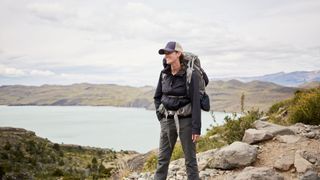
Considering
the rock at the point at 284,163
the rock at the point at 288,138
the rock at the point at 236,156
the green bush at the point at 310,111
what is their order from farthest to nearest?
the green bush at the point at 310,111 < the rock at the point at 288,138 < the rock at the point at 236,156 < the rock at the point at 284,163

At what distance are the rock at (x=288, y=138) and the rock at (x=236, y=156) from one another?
2.64 ft

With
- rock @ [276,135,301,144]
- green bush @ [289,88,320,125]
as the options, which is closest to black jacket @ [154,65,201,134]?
rock @ [276,135,301,144]

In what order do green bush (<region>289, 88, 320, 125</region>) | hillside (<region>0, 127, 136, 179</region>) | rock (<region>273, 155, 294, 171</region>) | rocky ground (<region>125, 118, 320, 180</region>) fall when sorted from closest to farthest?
rocky ground (<region>125, 118, 320, 180</region>) < rock (<region>273, 155, 294, 171</region>) < green bush (<region>289, 88, 320, 125</region>) < hillside (<region>0, 127, 136, 179</region>)

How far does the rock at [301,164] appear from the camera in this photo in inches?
255

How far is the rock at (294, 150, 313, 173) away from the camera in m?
6.46

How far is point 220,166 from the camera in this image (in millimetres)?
7418

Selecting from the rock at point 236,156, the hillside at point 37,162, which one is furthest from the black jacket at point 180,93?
the hillside at point 37,162

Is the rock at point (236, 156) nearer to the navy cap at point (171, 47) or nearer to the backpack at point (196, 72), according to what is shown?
the backpack at point (196, 72)

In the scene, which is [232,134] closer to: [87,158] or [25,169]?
[25,169]

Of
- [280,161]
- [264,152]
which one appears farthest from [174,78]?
[264,152]

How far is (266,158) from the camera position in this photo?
7.41 meters

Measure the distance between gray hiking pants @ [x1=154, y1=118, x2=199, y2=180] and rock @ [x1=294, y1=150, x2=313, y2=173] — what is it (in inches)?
83.5

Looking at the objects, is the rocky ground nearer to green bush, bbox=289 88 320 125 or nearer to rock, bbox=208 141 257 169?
rock, bbox=208 141 257 169

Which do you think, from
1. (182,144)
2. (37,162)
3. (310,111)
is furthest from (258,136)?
(37,162)
